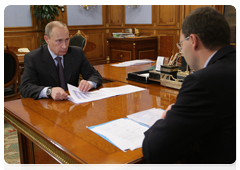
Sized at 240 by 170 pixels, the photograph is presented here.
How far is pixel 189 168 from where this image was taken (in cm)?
141

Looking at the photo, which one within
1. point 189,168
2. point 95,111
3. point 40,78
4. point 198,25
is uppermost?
point 198,25

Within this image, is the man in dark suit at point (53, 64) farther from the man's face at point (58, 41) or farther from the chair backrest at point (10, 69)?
the chair backrest at point (10, 69)

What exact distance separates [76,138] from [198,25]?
846 millimetres

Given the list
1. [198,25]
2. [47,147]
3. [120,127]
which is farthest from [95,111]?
[198,25]

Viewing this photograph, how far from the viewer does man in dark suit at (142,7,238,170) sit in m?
1.04

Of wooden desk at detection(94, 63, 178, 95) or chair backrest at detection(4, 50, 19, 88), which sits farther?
chair backrest at detection(4, 50, 19, 88)

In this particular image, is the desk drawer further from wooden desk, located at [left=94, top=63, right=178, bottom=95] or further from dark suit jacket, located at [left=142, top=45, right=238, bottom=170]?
dark suit jacket, located at [left=142, top=45, right=238, bottom=170]

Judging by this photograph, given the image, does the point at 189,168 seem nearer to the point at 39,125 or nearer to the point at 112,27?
the point at 39,125

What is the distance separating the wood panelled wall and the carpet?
3764 mm

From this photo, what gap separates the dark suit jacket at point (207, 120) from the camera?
1.04 metres

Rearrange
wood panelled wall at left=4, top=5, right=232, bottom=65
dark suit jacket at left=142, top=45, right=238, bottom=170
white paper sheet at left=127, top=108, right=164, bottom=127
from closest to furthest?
1. dark suit jacket at left=142, top=45, right=238, bottom=170
2. white paper sheet at left=127, top=108, right=164, bottom=127
3. wood panelled wall at left=4, top=5, right=232, bottom=65

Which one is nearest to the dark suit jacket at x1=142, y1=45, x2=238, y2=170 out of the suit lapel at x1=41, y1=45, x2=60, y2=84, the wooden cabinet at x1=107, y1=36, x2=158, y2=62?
the suit lapel at x1=41, y1=45, x2=60, y2=84

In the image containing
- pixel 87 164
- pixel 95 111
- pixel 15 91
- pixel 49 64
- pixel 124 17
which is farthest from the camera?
pixel 124 17

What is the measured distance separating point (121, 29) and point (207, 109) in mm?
7328
